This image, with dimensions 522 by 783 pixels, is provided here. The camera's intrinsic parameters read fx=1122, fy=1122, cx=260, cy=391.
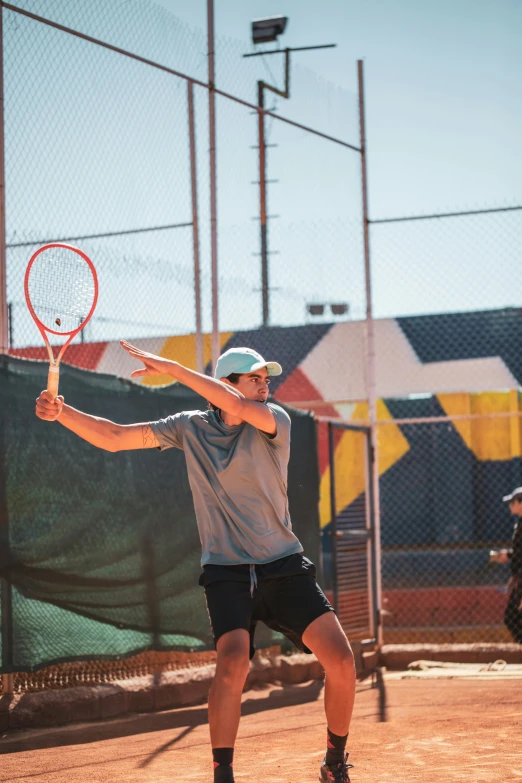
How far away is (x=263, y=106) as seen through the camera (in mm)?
10641

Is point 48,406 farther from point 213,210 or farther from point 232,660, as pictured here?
point 213,210

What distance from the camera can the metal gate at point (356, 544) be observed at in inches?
397

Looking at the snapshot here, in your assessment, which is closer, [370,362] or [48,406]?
[48,406]

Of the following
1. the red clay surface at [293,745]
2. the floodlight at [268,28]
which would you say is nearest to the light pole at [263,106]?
the floodlight at [268,28]

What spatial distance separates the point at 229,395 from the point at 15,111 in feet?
12.2

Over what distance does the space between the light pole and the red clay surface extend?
4530mm

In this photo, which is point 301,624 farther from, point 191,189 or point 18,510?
point 191,189

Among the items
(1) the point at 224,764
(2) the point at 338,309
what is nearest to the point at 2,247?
(1) the point at 224,764

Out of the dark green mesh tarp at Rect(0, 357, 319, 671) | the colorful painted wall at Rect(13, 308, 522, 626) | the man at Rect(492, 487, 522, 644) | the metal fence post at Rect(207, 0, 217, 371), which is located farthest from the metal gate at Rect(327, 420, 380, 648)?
the colorful painted wall at Rect(13, 308, 522, 626)

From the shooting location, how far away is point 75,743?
6430 mm

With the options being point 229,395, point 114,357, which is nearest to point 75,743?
point 229,395

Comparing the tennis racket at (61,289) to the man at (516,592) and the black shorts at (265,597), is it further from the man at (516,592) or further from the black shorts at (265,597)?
the man at (516,592)

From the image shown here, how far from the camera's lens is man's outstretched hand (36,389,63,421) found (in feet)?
14.3

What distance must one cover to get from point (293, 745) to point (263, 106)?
21.1 ft
